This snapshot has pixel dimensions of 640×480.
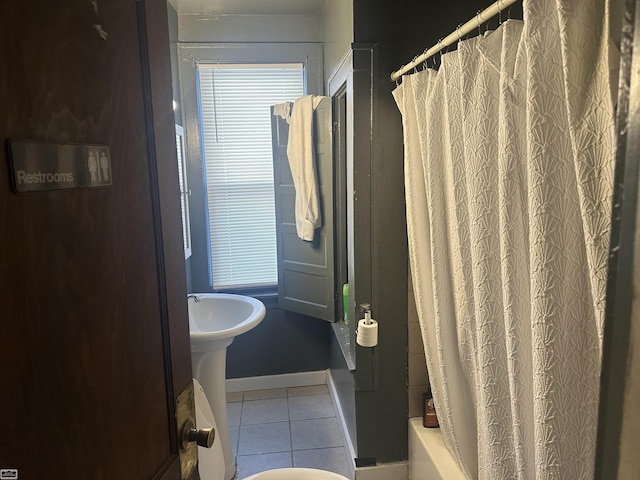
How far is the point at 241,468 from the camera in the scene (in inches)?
90.7

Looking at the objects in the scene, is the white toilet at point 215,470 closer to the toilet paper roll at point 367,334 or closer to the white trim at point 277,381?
the toilet paper roll at point 367,334

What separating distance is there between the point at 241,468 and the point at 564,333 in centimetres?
192

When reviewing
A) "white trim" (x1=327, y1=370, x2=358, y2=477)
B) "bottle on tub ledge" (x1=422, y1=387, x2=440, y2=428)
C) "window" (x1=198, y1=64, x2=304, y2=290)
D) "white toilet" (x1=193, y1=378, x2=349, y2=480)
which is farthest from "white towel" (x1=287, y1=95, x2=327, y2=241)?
"white toilet" (x1=193, y1=378, x2=349, y2=480)

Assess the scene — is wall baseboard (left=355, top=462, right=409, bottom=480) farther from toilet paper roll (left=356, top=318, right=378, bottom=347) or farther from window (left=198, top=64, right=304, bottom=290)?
window (left=198, top=64, right=304, bottom=290)

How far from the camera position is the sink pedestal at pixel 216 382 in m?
2.05

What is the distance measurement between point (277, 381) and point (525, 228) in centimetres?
240

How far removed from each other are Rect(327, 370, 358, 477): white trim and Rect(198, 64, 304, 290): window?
759mm

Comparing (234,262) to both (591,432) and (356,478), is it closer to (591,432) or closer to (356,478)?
(356,478)

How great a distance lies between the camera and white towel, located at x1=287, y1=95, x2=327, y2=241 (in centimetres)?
247

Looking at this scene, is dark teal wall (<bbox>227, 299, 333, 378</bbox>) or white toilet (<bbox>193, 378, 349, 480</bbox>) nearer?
white toilet (<bbox>193, 378, 349, 480</bbox>)

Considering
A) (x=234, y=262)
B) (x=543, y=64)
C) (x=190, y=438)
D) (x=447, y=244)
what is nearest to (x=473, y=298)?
(x=447, y=244)

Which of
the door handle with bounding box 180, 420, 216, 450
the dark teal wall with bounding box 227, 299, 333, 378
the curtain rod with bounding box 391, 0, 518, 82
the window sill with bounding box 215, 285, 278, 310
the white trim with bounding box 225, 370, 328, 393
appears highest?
the curtain rod with bounding box 391, 0, 518, 82

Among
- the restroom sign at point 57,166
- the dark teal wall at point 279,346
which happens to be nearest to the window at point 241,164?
the dark teal wall at point 279,346

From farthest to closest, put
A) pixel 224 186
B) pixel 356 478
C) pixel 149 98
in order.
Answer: pixel 224 186 < pixel 356 478 < pixel 149 98
